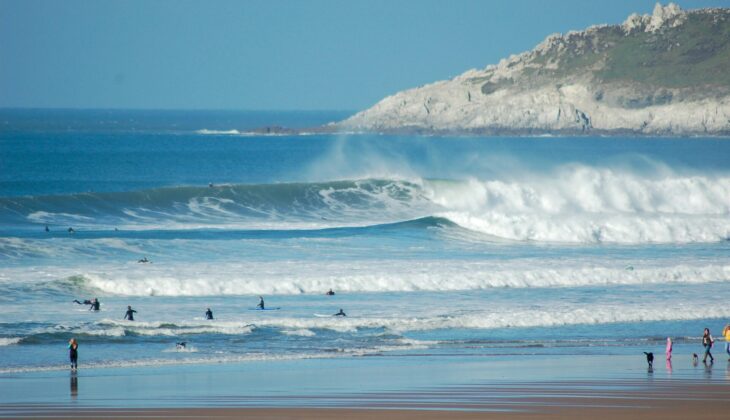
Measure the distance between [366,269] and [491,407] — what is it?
14.4m

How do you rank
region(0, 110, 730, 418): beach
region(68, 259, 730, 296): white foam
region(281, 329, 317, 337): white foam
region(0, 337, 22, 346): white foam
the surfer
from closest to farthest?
region(0, 110, 730, 418): beach < region(0, 337, 22, 346): white foam < region(281, 329, 317, 337): white foam < the surfer < region(68, 259, 730, 296): white foam

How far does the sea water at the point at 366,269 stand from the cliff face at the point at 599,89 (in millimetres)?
81709

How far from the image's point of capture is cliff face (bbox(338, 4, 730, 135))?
13088 cm

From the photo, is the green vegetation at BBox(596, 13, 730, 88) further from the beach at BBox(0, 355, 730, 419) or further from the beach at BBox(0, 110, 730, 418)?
the beach at BBox(0, 355, 730, 419)

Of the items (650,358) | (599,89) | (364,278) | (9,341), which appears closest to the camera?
(650,358)

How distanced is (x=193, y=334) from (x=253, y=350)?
5.46 feet

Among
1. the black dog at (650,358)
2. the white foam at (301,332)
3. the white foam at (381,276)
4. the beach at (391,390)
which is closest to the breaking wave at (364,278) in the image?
the white foam at (381,276)

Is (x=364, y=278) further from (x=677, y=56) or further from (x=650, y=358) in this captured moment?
(x=677, y=56)

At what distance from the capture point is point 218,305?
81.1 ft

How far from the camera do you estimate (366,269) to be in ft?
94.4

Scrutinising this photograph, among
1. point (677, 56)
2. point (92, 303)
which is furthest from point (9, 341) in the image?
point (677, 56)

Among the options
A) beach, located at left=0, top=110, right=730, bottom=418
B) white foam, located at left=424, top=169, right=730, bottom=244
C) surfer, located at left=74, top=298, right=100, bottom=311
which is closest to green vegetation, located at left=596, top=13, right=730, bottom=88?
white foam, located at left=424, top=169, right=730, bottom=244

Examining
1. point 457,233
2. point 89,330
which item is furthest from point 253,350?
point 457,233

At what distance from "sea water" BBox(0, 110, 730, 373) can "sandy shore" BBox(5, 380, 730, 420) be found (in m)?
3.99
